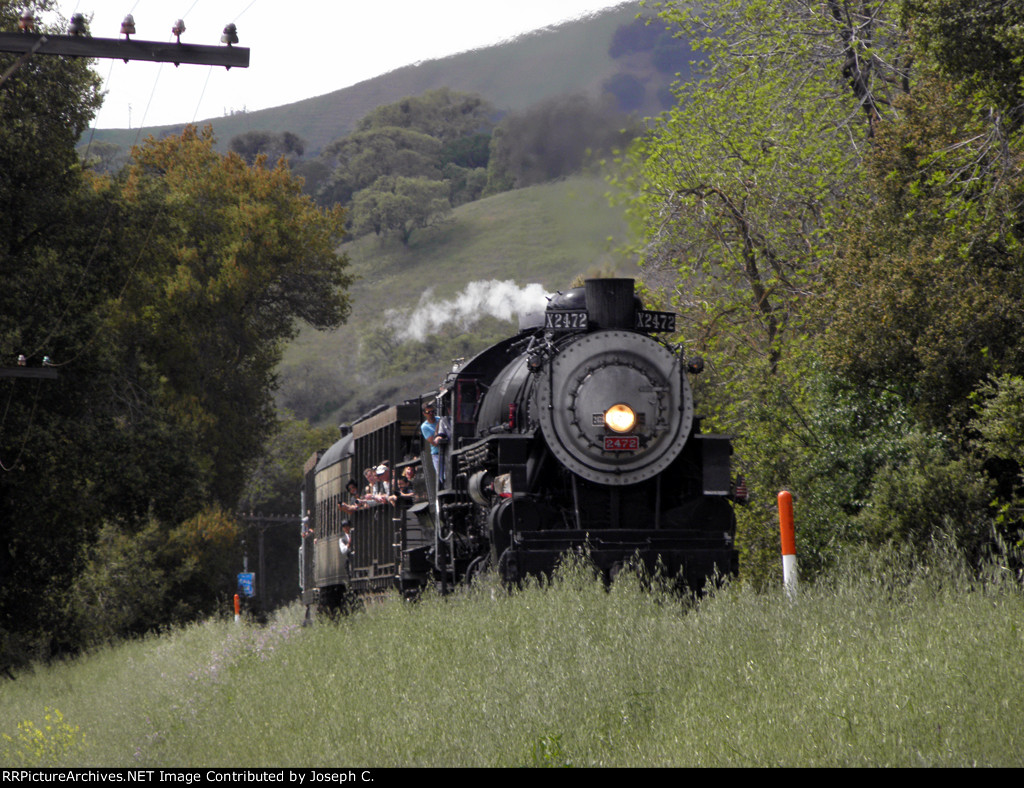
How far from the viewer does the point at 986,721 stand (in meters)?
5.78

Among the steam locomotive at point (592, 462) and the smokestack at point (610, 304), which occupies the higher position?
the smokestack at point (610, 304)

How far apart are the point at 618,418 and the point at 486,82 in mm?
131560

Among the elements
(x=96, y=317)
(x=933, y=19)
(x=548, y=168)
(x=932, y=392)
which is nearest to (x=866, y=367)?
(x=932, y=392)

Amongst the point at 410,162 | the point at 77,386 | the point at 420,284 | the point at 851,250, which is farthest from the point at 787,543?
the point at 410,162

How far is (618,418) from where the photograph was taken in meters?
12.7

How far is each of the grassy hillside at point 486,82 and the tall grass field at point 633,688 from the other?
2461 cm

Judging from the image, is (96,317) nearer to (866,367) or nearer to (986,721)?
(866,367)

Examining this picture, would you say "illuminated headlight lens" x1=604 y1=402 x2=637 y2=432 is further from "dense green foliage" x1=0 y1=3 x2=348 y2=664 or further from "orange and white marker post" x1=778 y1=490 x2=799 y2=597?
"dense green foliage" x1=0 y1=3 x2=348 y2=664

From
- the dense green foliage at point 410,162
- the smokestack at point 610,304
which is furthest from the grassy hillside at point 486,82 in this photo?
the smokestack at point 610,304

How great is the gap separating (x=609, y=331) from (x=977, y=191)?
20.6 ft

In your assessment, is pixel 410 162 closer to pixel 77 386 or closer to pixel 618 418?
pixel 77 386

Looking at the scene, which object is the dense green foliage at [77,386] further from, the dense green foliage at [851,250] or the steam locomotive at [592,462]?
the dense green foliage at [851,250]

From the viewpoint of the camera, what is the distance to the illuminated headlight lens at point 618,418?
41.4 ft

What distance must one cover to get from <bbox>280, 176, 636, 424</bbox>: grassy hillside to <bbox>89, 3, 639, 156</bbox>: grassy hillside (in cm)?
901
